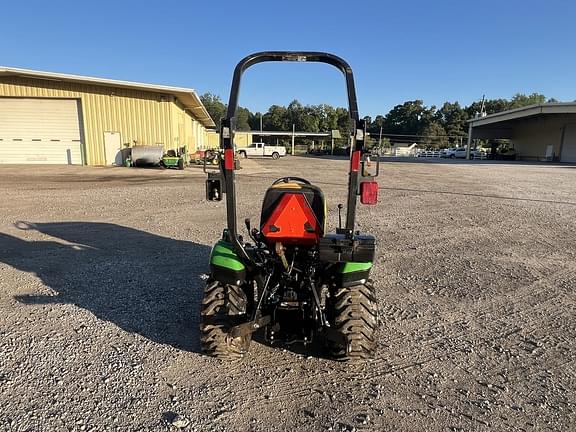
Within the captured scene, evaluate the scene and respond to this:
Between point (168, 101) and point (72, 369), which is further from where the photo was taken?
point (168, 101)

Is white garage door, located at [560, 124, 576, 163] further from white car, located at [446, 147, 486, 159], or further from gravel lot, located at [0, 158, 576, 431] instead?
gravel lot, located at [0, 158, 576, 431]

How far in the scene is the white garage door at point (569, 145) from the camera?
147ft

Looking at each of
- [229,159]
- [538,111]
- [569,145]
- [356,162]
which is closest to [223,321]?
[229,159]

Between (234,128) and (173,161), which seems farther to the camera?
(173,161)

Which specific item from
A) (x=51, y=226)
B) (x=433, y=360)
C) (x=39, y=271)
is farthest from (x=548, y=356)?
(x=51, y=226)

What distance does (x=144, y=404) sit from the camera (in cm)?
271

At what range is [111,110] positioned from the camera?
2627 cm

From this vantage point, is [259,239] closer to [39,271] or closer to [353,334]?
[353,334]

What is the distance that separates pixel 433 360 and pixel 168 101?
27.6 m

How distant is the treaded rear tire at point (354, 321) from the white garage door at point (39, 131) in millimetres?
27210

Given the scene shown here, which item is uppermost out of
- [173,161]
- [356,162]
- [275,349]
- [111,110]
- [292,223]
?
[111,110]

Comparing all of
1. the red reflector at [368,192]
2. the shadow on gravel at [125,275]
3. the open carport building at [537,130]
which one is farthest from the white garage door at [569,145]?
the red reflector at [368,192]

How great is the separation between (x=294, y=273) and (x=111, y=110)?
26874 millimetres

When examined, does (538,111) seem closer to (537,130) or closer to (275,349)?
(537,130)
